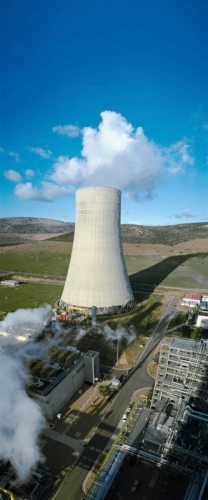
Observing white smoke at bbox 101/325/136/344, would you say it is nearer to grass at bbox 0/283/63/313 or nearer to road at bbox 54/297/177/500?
road at bbox 54/297/177/500

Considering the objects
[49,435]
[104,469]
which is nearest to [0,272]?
[49,435]

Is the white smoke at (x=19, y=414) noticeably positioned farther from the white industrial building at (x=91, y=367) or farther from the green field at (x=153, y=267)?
the green field at (x=153, y=267)

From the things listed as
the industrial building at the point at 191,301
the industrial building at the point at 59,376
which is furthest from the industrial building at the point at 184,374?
the industrial building at the point at 191,301

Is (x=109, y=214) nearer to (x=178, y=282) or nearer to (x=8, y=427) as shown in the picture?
(x=8, y=427)

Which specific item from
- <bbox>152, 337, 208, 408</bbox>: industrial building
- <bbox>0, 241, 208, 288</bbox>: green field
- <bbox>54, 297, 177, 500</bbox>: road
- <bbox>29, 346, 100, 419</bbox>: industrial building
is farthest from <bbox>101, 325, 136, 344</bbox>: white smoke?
<bbox>0, 241, 208, 288</bbox>: green field

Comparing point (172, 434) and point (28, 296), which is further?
point (28, 296)

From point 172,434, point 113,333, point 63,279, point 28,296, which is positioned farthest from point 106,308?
point 63,279

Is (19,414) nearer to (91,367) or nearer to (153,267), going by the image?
(91,367)
